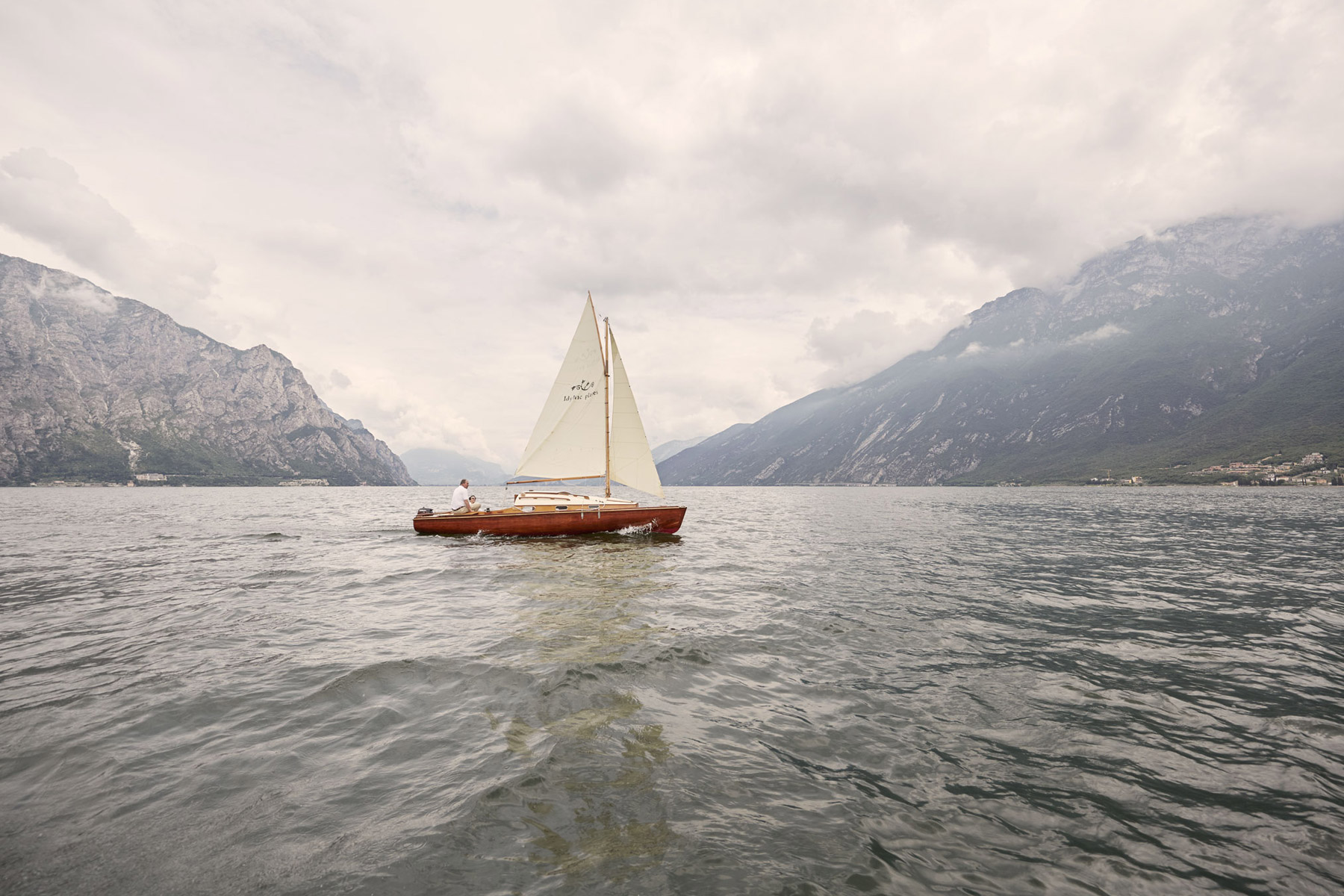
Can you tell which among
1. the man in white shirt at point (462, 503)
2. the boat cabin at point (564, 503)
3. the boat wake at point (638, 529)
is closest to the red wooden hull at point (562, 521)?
the boat wake at point (638, 529)

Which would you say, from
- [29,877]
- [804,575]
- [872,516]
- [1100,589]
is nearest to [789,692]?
[29,877]

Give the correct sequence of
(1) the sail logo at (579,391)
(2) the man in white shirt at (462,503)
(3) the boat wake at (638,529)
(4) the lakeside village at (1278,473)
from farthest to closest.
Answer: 1. (4) the lakeside village at (1278,473)
2. (1) the sail logo at (579,391)
3. (2) the man in white shirt at (462,503)
4. (3) the boat wake at (638,529)

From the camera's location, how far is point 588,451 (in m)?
37.4

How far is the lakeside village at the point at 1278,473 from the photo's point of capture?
145 meters

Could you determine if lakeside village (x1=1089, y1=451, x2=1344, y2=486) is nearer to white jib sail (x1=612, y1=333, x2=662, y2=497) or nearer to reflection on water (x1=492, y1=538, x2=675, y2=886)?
white jib sail (x1=612, y1=333, x2=662, y2=497)

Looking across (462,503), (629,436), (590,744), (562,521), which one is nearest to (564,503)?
(562,521)

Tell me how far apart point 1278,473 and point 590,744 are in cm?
23876

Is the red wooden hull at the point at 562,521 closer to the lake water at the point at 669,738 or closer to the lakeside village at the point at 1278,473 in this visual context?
the lake water at the point at 669,738

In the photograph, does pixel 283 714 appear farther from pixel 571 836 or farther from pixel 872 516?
pixel 872 516

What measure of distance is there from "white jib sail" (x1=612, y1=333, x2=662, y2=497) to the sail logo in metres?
1.74

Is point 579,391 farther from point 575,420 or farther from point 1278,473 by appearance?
point 1278,473

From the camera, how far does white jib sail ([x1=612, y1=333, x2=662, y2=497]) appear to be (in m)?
36.6

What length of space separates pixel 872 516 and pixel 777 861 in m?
63.5

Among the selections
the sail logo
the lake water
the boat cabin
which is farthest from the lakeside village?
the sail logo
